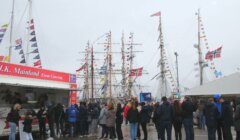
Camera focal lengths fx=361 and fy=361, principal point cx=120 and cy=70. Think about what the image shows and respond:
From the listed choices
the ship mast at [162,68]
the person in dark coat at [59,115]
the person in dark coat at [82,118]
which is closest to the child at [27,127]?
the person in dark coat at [59,115]

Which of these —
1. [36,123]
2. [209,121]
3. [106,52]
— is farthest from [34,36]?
[106,52]

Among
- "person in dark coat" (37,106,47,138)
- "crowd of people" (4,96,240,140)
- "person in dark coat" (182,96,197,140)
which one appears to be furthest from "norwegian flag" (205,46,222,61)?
"person in dark coat" (182,96,197,140)

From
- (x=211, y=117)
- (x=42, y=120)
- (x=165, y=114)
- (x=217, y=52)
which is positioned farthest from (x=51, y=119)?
(x=217, y=52)

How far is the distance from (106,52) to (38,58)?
42.9m

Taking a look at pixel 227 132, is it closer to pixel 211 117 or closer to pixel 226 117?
pixel 226 117

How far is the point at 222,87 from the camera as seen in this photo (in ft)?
90.5

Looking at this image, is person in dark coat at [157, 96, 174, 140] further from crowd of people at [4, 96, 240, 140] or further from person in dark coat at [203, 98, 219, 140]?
person in dark coat at [203, 98, 219, 140]

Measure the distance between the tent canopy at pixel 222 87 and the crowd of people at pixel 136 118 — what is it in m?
11.3

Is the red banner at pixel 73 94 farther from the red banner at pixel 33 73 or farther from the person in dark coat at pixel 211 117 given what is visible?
the person in dark coat at pixel 211 117

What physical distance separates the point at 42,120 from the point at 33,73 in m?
2.15

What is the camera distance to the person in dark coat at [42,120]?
1576cm

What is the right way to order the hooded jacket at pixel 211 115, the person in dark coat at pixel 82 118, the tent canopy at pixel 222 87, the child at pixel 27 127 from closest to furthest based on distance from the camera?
the hooded jacket at pixel 211 115 → the child at pixel 27 127 → the person in dark coat at pixel 82 118 → the tent canopy at pixel 222 87

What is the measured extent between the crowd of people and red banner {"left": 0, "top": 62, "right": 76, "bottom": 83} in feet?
5.10

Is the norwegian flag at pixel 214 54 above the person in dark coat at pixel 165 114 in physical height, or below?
above
